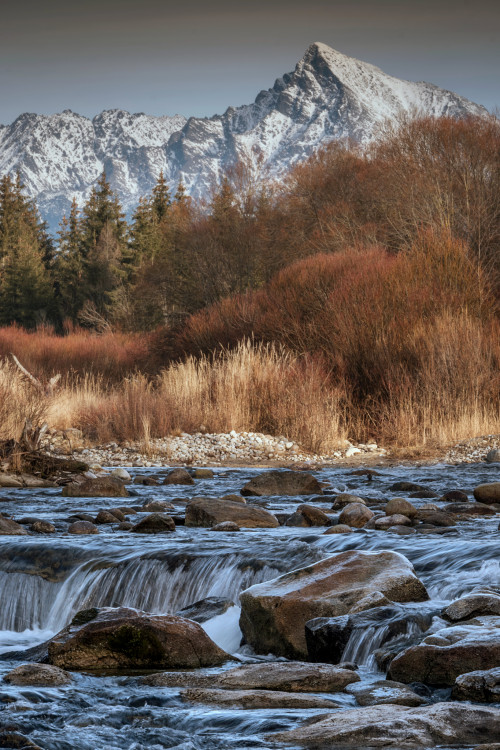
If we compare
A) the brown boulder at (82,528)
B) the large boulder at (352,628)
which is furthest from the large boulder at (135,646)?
the brown boulder at (82,528)

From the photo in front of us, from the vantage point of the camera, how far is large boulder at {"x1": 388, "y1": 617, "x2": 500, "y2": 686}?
136 inches

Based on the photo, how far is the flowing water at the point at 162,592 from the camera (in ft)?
10.6

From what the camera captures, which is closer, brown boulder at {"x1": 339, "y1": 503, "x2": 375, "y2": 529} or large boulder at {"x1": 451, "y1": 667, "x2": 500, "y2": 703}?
large boulder at {"x1": 451, "y1": 667, "x2": 500, "y2": 703}

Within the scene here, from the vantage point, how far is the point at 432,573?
16.6 ft

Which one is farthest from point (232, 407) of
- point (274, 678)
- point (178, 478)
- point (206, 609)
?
point (274, 678)

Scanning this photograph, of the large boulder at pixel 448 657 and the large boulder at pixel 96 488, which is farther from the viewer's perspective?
the large boulder at pixel 96 488

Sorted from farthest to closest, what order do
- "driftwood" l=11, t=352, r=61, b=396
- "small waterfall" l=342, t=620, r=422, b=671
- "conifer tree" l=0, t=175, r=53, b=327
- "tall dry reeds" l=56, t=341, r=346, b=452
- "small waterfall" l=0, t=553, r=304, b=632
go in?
"conifer tree" l=0, t=175, r=53, b=327 → "driftwood" l=11, t=352, r=61, b=396 → "tall dry reeds" l=56, t=341, r=346, b=452 → "small waterfall" l=0, t=553, r=304, b=632 → "small waterfall" l=342, t=620, r=422, b=671

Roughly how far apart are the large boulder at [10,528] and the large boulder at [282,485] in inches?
120

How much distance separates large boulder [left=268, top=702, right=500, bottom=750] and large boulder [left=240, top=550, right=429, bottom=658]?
42.6 inches

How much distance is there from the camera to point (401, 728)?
9.69ft

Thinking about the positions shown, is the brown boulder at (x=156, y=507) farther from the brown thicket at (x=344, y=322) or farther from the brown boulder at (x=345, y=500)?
the brown thicket at (x=344, y=322)

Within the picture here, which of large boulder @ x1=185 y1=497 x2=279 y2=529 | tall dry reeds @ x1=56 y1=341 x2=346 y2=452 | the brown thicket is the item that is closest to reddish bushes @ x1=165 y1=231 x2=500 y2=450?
the brown thicket

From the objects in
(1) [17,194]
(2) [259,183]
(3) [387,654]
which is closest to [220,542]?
(3) [387,654]

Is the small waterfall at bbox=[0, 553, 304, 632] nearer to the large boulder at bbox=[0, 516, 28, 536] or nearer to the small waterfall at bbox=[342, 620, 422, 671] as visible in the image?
the large boulder at bbox=[0, 516, 28, 536]
